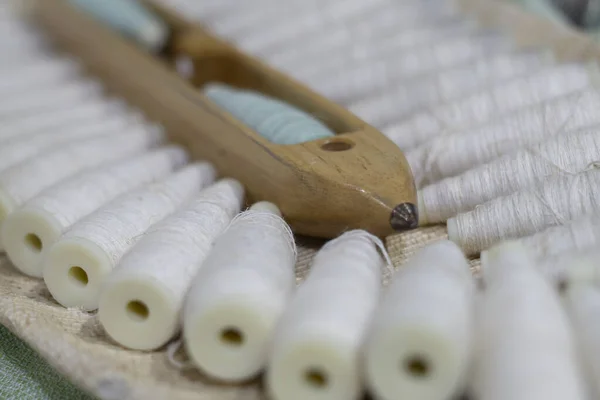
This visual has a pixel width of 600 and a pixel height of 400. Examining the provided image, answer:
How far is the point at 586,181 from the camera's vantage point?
26.0 inches

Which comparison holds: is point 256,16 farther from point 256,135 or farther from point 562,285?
point 562,285

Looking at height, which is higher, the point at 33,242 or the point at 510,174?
the point at 510,174

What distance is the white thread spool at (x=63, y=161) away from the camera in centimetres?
76

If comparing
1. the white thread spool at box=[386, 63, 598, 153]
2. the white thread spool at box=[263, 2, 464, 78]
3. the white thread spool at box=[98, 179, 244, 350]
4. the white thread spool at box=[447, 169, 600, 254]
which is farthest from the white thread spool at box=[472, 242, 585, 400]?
the white thread spool at box=[263, 2, 464, 78]

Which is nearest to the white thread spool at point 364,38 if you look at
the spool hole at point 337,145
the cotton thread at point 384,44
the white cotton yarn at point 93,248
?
the cotton thread at point 384,44

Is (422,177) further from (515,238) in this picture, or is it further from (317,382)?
(317,382)

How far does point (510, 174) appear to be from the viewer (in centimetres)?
73

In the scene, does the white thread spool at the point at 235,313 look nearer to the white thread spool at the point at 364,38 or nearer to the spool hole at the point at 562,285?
the spool hole at the point at 562,285

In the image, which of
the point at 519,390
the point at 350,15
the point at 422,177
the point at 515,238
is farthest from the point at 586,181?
the point at 350,15

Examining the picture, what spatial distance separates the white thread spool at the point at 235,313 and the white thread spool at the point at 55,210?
20 centimetres

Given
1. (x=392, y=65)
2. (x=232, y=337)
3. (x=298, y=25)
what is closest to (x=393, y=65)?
(x=392, y=65)

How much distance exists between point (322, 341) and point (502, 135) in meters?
0.41

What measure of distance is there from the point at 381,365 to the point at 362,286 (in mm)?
91

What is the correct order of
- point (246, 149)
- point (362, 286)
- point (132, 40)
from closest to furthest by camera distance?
1. point (362, 286)
2. point (246, 149)
3. point (132, 40)
